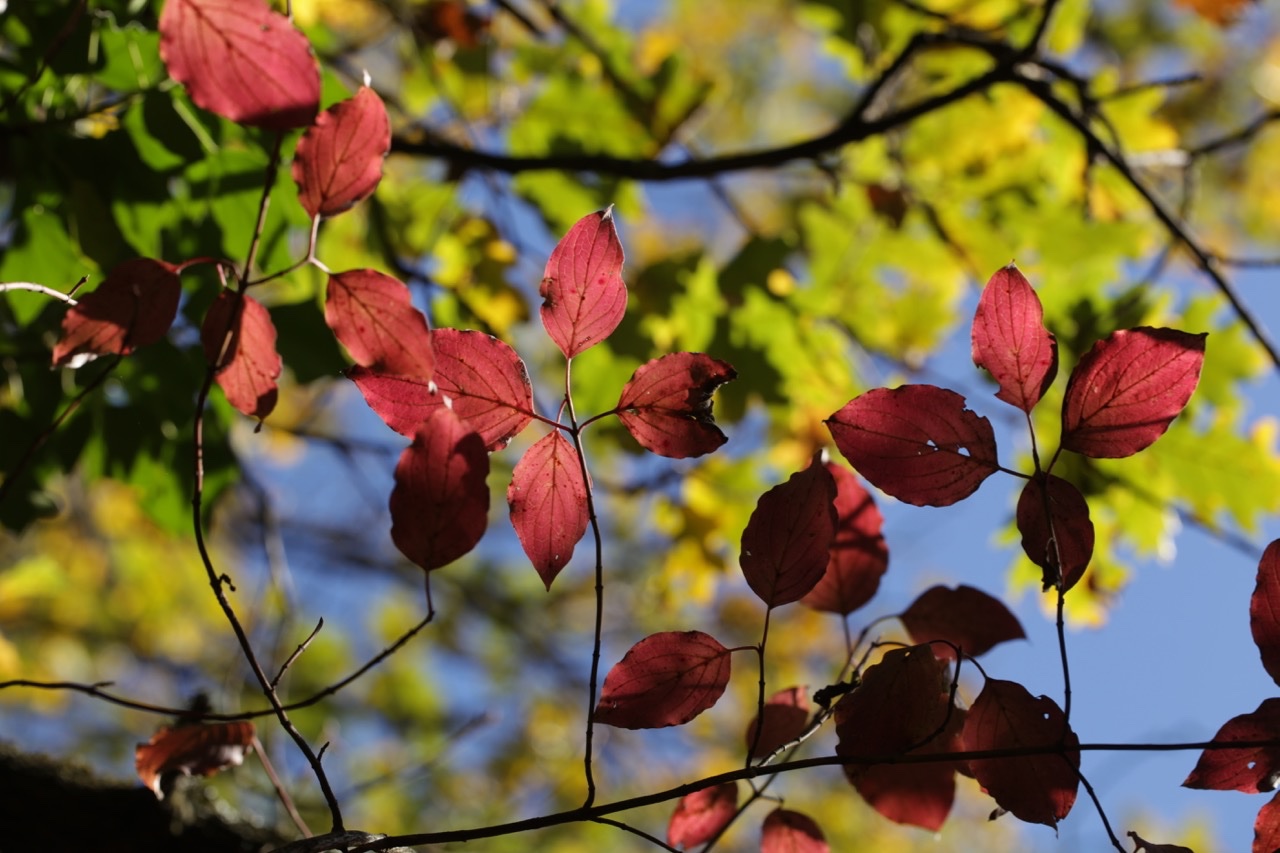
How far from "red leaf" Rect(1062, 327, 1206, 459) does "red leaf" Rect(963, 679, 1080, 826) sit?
152 mm

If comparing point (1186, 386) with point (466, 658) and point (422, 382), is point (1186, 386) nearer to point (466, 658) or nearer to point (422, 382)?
point (422, 382)

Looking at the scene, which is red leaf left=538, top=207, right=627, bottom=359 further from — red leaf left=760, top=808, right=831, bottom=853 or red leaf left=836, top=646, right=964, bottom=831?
red leaf left=760, top=808, right=831, bottom=853

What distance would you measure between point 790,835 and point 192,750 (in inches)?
17.2

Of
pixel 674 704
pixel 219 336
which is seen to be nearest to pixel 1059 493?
pixel 674 704

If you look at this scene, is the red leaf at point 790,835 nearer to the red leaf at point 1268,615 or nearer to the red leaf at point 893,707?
the red leaf at point 893,707

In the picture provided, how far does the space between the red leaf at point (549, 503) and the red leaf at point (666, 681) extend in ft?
0.23

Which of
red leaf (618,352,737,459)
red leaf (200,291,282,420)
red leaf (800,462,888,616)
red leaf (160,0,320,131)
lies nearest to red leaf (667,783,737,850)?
red leaf (800,462,888,616)

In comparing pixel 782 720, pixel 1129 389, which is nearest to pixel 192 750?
pixel 782 720

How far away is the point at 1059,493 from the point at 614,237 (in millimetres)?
297

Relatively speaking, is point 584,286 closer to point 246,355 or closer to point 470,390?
point 470,390

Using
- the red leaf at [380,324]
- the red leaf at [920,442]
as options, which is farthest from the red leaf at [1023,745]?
the red leaf at [380,324]

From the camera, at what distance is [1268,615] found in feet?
1.78

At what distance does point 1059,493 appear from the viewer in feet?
1.81

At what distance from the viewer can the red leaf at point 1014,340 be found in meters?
0.53
